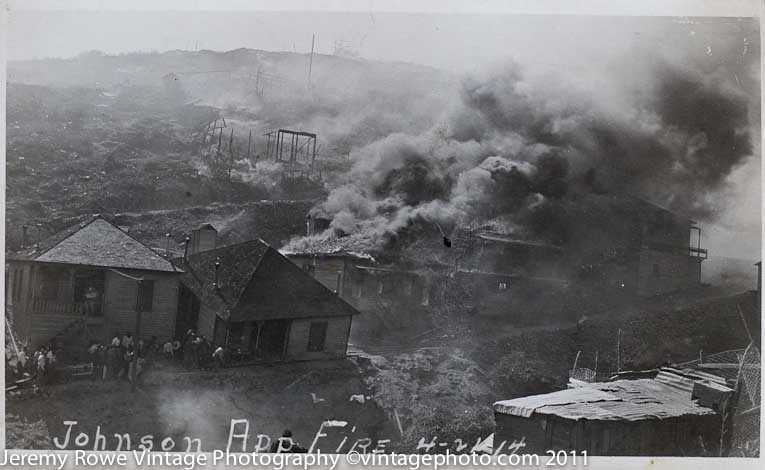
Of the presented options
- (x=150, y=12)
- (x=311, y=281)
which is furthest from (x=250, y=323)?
(x=150, y=12)

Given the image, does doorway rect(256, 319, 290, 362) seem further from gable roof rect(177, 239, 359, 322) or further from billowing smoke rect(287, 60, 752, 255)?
billowing smoke rect(287, 60, 752, 255)

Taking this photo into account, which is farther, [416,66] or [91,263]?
[416,66]

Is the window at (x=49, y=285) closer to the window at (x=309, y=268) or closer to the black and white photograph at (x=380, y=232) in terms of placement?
the black and white photograph at (x=380, y=232)

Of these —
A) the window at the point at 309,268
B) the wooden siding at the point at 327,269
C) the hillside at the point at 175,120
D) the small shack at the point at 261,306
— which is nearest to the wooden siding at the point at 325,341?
the small shack at the point at 261,306

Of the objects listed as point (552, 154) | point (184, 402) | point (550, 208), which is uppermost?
point (552, 154)

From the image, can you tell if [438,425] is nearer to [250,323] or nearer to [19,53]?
[250,323]

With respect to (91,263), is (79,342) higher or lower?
lower
